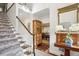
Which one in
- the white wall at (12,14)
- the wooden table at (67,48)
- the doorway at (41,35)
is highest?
the white wall at (12,14)

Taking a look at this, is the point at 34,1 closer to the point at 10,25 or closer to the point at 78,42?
the point at 10,25

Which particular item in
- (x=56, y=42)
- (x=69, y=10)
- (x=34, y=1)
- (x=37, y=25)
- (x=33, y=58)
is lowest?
(x=33, y=58)

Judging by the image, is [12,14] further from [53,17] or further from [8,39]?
[53,17]

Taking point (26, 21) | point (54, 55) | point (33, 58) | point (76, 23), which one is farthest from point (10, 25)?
point (76, 23)

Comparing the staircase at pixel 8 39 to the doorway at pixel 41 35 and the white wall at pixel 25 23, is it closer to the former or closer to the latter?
the white wall at pixel 25 23

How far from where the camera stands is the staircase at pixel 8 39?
1.77 m

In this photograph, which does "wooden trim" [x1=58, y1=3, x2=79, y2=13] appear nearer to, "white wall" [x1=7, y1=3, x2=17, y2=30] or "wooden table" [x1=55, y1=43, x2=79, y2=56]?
"wooden table" [x1=55, y1=43, x2=79, y2=56]

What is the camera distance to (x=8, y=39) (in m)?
1.78

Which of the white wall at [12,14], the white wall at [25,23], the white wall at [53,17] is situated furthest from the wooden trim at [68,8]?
the white wall at [12,14]

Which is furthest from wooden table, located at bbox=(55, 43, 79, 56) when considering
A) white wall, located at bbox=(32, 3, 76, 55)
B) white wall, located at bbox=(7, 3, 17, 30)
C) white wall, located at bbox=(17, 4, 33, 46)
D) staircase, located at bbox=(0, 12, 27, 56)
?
white wall, located at bbox=(7, 3, 17, 30)

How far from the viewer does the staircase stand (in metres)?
1.77

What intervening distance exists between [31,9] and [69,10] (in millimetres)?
476

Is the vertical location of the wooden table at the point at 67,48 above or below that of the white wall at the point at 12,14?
below

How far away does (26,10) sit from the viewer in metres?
1.82
